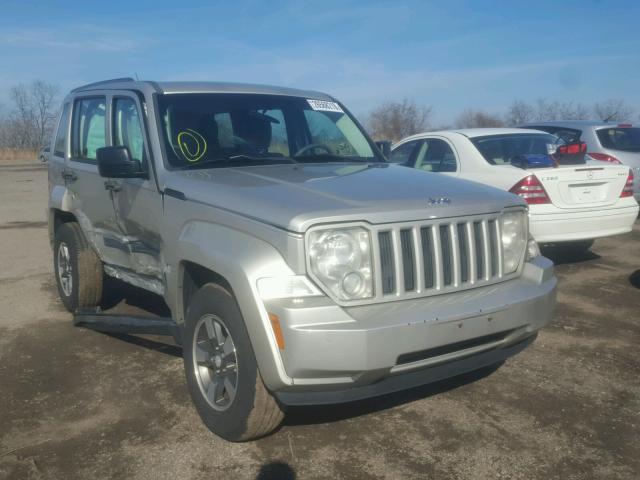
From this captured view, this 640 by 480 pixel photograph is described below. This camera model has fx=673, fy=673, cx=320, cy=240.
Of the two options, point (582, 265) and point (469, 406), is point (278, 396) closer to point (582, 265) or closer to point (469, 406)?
point (469, 406)

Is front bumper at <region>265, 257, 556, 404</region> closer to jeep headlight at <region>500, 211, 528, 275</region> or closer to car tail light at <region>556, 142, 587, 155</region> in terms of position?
jeep headlight at <region>500, 211, 528, 275</region>

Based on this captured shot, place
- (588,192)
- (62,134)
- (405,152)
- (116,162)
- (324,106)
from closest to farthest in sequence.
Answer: (116,162)
(324,106)
(62,134)
(588,192)
(405,152)

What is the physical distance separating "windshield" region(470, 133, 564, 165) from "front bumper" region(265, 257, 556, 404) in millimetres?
4233

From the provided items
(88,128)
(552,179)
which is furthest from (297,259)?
(552,179)

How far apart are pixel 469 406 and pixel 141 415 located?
1.94 meters

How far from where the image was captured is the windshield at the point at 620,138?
10.1 meters

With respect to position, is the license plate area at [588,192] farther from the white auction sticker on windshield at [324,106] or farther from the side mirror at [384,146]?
the white auction sticker on windshield at [324,106]

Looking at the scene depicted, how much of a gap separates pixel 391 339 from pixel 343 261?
1.40 feet

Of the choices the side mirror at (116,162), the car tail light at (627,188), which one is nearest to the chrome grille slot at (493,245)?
the side mirror at (116,162)

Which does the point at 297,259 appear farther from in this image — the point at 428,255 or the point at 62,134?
the point at 62,134

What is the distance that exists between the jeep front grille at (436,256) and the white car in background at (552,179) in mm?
3537

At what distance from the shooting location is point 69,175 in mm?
5625

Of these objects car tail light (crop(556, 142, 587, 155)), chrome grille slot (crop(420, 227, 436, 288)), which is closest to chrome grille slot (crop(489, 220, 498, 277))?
chrome grille slot (crop(420, 227, 436, 288))

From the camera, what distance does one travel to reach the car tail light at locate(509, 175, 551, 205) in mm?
6871
